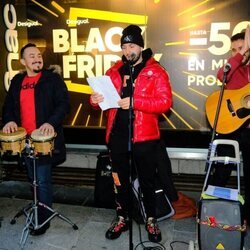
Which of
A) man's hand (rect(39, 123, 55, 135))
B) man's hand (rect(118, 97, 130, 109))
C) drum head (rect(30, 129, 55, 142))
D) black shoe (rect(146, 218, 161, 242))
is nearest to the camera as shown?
man's hand (rect(118, 97, 130, 109))

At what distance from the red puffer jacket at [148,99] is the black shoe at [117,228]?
99 centimetres

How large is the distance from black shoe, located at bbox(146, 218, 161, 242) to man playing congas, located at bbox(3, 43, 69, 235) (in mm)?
1165

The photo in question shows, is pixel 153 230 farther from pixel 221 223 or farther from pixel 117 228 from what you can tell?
pixel 221 223

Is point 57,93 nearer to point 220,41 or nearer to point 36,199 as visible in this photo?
point 36,199

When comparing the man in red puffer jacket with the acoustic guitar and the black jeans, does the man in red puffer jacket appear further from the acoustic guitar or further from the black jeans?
the acoustic guitar

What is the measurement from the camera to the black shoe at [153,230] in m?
3.57

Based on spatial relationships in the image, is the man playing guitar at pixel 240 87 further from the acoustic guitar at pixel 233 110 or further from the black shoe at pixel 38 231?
the black shoe at pixel 38 231

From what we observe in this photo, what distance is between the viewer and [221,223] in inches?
113

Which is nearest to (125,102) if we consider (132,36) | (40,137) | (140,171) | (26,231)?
(132,36)

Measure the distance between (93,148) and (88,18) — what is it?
7.05 feet

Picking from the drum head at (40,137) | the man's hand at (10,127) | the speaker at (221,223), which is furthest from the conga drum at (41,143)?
the speaker at (221,223)

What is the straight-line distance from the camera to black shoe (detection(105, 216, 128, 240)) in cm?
367

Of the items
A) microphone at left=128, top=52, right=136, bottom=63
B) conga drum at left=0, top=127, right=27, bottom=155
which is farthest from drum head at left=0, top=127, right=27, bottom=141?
microphone at left=128, top=52, right=136, bottom=63

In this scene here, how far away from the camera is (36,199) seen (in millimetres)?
3643
